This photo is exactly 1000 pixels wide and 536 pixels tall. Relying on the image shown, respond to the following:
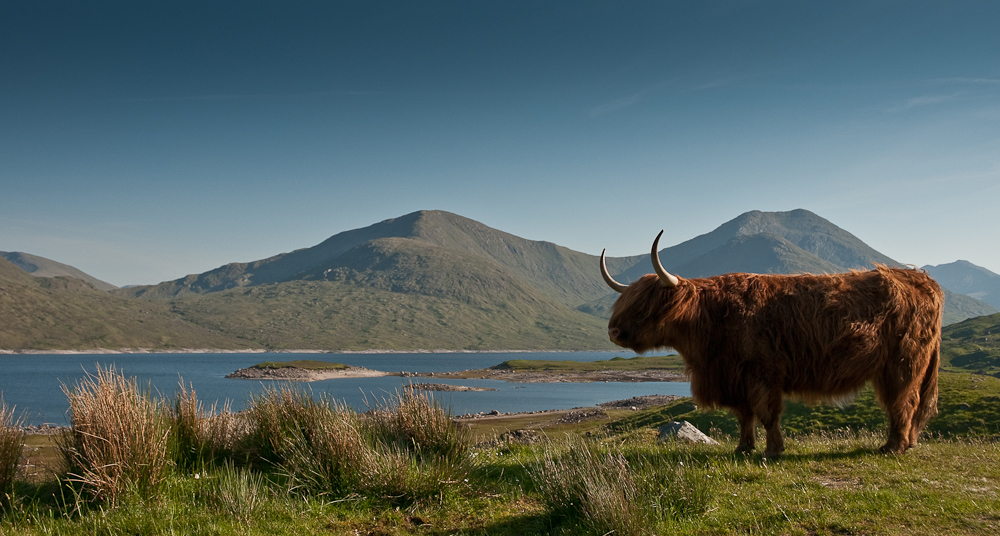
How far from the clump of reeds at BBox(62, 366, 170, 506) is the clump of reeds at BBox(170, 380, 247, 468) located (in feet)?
2.53

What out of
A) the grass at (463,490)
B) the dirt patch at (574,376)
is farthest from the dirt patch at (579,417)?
the dirt patch at (574,376)

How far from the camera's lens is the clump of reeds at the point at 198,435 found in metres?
7.17

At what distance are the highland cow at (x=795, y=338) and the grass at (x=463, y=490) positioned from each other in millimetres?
717

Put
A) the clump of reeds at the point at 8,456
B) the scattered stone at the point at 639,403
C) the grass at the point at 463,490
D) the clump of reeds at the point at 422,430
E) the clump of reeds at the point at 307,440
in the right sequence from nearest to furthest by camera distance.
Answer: the grass at the point at 463,490, the clump of reeds at the point at 307,440, the clump of reeds at the point at 8,456, the clump of reeds at the point at 422,430, the scattered stone at the point at 639,403

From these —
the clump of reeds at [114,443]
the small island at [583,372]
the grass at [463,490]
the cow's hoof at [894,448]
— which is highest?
the clump of reeds at [114,443]

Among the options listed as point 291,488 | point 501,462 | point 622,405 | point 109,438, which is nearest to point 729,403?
point 501,462

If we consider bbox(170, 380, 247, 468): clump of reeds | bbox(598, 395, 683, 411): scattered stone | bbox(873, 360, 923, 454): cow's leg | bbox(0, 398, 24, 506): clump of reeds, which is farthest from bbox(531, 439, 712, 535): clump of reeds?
bbox(598, 395, 683, 411): scattered stone

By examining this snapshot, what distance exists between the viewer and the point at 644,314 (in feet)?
26.2

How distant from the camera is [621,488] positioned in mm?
5121

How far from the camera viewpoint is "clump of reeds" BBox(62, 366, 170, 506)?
5824mm

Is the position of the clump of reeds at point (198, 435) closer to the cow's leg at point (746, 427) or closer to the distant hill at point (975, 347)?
the cow's leg at point (746, 427)

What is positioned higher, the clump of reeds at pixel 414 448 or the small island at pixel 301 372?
the clump of reeds at pixel 414 448

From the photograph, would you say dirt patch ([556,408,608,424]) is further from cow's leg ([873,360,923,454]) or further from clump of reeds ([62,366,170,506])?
clump of reeds ([62,366,170,506])

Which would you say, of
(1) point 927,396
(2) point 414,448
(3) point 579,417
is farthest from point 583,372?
(2) point 414,448
